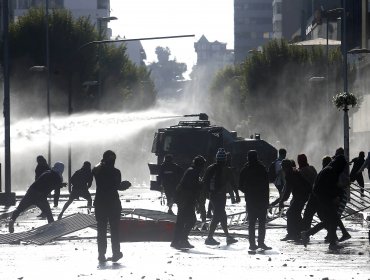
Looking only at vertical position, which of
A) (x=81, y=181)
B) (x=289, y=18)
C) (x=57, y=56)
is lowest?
(x=81, y=181)

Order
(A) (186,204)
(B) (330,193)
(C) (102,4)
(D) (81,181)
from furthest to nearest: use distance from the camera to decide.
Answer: (C) (102,4)
(D) (81,181)
(A) (186,204)
(B) (330,193)

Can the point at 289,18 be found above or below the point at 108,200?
above

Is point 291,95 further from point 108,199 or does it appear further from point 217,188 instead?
point 108,199

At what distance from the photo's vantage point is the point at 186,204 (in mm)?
22328

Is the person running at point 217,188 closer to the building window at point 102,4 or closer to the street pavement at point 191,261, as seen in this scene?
the street pavement at point 191,261

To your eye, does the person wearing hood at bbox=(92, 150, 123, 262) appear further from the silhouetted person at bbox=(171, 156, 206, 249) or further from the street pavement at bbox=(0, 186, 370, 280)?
the silhouetted person at bbox=(171, 156, 206, 249)

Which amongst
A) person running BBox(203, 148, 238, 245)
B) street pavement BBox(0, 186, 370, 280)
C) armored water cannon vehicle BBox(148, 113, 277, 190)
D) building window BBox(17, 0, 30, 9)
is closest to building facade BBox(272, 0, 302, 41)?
building window BBox(17, 0, 30, 9)

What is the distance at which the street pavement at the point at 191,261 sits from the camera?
663 inches

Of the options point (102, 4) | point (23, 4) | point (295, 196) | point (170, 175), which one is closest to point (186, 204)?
point (295, 196)

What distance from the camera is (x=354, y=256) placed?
774 inches

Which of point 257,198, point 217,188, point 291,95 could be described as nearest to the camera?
point 257,198

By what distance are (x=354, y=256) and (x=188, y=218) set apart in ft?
11.8

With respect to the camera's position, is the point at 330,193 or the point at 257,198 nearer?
the point at 257,198

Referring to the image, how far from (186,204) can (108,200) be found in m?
3.42
